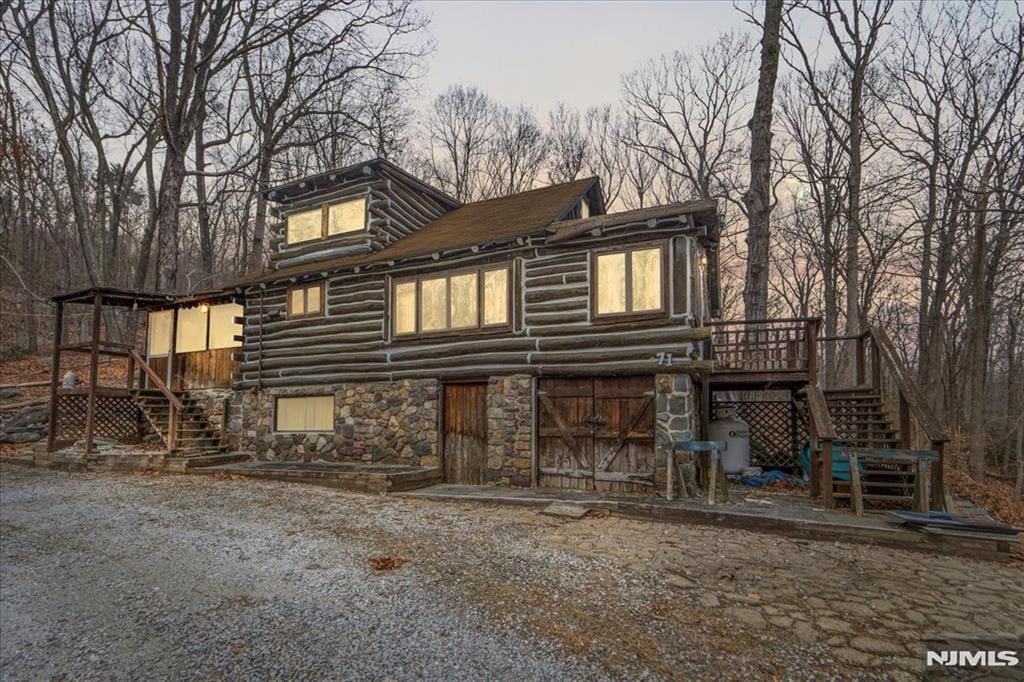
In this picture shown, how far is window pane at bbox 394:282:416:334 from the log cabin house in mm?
39

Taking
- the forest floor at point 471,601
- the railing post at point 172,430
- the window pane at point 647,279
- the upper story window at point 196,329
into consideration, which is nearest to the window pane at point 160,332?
the upper story window at point 196,329

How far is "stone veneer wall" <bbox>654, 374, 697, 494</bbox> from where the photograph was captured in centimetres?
938

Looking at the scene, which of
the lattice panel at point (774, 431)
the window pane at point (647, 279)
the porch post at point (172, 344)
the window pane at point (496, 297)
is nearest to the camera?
the window pane at point (647, 279)

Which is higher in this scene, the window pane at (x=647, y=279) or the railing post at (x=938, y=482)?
the window pane at (x=647, y=279)

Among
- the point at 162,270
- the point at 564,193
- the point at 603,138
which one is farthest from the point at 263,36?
the point at 603,138

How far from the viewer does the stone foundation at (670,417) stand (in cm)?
938

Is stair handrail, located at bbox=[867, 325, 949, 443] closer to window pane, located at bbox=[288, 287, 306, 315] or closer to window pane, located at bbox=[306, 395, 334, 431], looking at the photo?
window pane, located at bbox=[306, 395, 334, 431]

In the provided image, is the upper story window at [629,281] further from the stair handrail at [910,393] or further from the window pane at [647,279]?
the stair handrail at [910,393]

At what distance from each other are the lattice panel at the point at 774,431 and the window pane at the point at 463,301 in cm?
595

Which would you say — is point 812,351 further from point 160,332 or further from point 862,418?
point 160,332

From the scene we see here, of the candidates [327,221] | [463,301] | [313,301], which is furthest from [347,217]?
[463,301]

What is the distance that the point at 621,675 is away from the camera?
3.83m

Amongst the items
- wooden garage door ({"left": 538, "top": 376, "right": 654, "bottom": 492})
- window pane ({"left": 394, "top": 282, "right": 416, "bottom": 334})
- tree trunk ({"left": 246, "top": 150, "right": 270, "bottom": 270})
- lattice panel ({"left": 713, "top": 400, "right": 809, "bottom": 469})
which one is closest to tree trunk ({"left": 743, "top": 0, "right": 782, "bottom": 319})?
lattice panel ({"left": 713, "top": 400, "right": 809, "bottom": 469})

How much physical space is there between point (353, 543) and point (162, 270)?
15505mm
